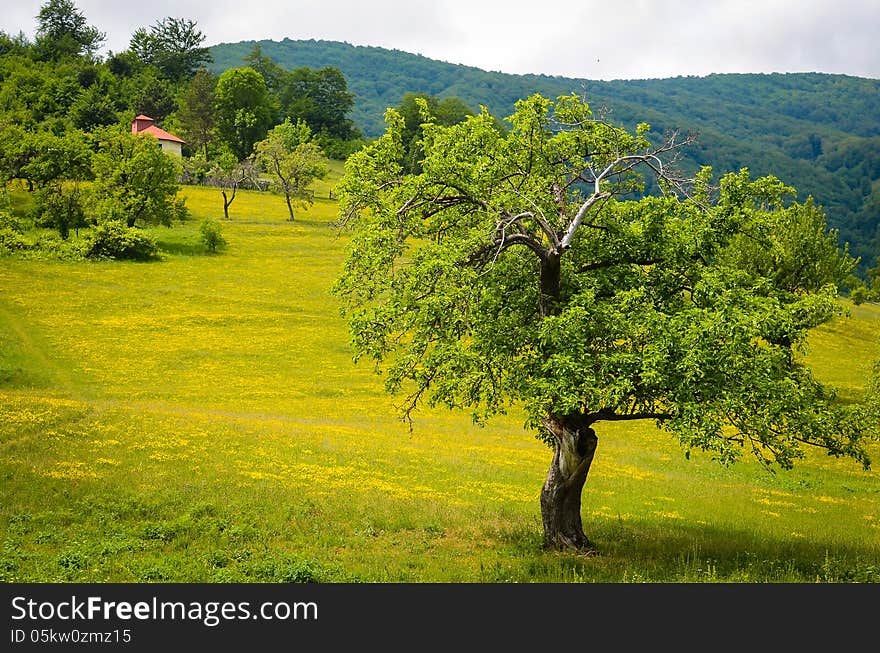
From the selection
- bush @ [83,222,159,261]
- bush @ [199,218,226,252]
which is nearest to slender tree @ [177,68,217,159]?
bush @ [199,218,226,252]

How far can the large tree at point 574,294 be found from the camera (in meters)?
17.5

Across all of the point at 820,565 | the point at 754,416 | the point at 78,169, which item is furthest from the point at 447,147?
the point at 78,169

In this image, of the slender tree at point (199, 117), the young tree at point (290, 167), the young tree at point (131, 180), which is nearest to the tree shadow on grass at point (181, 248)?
the young tree at point (131, 180)

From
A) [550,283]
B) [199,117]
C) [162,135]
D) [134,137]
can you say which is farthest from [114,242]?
[199,117]

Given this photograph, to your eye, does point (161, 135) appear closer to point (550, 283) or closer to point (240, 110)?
point (240, 110)

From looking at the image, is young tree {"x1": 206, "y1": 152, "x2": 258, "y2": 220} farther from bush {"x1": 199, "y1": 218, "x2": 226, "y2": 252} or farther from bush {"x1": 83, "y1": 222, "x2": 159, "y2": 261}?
bush {"x1": 83, "y1": 222, "x2": 159, "y2": 261}

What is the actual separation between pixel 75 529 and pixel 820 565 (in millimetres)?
18842

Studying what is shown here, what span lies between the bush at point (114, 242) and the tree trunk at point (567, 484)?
6635 cm

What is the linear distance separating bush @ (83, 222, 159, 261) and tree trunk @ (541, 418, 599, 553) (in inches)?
2612

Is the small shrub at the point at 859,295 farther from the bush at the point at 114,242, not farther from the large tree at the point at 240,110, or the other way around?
the large tree at the point at 240,110

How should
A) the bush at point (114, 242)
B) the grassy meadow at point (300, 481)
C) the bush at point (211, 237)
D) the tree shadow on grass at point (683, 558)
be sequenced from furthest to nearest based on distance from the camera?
the bush at point (211, 237), the bush at point (114, 242), the grassy meadow at point (300, 481), the tree shadow on grass at point (683, 558)

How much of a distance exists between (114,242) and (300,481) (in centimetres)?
5814

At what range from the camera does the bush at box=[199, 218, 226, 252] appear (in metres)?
83.8

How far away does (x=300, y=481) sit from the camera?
26.9 metres
